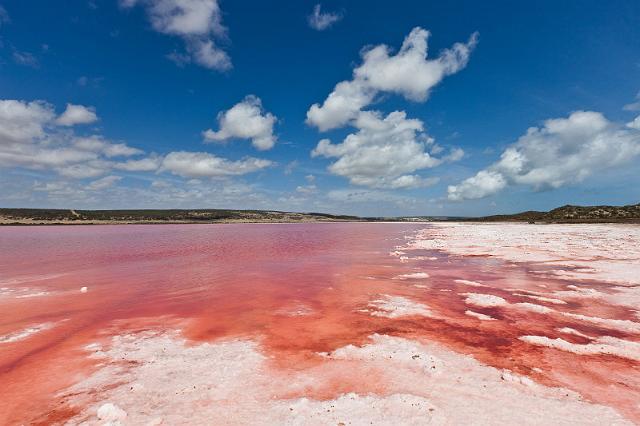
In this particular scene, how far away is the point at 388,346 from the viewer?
29.8 ft

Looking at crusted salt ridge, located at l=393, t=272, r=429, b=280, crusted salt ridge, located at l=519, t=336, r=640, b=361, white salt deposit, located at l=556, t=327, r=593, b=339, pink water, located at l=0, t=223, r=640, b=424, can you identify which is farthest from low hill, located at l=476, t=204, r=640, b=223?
crusted salt ridge, located at l=519, t=336, r=640, b=361

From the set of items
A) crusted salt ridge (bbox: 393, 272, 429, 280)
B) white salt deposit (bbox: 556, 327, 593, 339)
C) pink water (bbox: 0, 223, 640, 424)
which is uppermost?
crusted salt ridge (bbox: 393, 272, 429, 280)

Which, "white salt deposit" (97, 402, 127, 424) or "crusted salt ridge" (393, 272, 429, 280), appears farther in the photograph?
"crusted salt ridge" (393, 272, 429, 280)

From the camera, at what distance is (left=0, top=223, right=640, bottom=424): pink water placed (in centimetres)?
727

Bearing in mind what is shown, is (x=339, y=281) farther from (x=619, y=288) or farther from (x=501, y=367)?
(x=619, y=288)

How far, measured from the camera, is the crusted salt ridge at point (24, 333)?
10.1 meters

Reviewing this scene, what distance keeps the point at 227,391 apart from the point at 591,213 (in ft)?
337

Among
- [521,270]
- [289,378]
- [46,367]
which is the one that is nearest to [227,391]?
[289,378]

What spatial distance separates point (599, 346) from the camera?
891 cm

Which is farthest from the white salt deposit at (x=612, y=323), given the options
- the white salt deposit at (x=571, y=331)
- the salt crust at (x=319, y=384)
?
the salt crust at (x=319, y=384)

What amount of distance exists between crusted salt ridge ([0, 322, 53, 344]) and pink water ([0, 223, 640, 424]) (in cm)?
33

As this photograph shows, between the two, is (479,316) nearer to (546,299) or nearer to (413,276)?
(546,299)

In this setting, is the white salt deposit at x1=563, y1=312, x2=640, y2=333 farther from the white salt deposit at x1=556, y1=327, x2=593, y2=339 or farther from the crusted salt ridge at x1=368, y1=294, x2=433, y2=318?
the crusted salt ridge at x1=368, y1=294, x2=433, y2=318

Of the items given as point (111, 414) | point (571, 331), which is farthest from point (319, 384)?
point (571, 331)
